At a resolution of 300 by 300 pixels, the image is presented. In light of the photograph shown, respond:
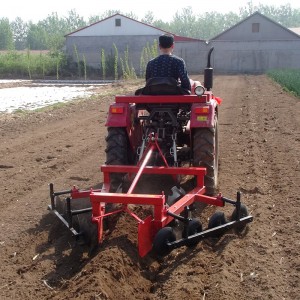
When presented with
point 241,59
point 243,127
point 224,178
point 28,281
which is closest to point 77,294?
point 28,281

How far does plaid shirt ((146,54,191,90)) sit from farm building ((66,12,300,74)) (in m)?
32.9

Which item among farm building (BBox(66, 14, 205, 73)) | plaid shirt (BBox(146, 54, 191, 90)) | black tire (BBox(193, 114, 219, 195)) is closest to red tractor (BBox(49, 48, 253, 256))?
black tire (BBox(193, 114, 219, 195))

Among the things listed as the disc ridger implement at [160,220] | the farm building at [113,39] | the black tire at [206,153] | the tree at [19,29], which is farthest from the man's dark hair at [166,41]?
the tree at [19,29]

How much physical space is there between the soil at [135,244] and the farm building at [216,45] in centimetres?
3120

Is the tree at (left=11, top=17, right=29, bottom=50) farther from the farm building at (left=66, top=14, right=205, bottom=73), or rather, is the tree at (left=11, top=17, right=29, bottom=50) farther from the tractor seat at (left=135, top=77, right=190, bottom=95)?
the tractor seat at (left=135, top=77, right=190, bottom=95)

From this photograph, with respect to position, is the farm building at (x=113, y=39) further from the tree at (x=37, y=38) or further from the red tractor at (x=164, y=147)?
the tree at (x=37, y=38)

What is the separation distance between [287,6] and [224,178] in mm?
126122

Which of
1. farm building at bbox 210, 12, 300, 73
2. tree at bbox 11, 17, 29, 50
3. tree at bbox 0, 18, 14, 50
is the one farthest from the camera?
tree at bbox 11, 17, 29, 50

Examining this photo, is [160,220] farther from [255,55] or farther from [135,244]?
[255,55]

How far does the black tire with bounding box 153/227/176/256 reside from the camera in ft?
12.4

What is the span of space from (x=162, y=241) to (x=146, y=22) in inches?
3914

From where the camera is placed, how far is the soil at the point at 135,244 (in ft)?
11.5

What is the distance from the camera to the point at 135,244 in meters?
4.06

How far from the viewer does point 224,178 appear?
6.43m
